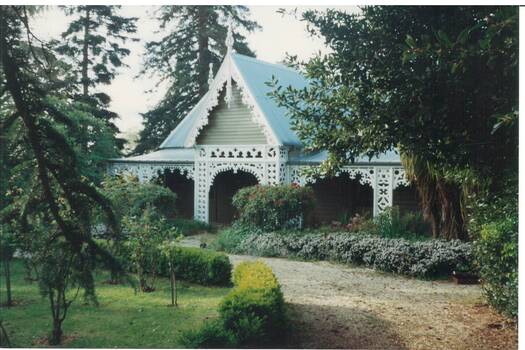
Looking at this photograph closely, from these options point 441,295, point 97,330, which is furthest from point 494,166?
point 97,330

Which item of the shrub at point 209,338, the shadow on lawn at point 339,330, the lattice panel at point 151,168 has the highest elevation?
the lattice panel at point 151,168

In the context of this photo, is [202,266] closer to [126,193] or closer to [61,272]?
[126,193]

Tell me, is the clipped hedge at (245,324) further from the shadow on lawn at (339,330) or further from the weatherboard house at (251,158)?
the weatherboard house at (251,158)

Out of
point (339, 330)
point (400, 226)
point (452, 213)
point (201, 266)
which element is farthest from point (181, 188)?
point (339, 330)

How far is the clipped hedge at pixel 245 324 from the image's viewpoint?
5.10 meters

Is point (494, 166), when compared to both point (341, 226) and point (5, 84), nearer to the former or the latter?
point (5, 84)

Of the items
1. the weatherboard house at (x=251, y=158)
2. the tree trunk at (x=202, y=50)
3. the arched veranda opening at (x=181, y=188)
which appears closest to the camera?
the tree trunk at (x=202, y=50)

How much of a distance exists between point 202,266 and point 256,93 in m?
6.52

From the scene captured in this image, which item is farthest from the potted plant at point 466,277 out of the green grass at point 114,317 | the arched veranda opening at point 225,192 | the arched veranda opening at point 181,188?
the arched veranda opening at point 181,188

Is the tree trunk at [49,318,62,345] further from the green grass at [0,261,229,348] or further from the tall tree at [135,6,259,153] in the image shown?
the tall tree at [135,6,259,153]

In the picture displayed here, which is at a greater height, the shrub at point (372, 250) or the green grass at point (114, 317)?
the shrub at point (372, 250)

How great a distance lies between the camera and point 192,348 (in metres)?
5.06

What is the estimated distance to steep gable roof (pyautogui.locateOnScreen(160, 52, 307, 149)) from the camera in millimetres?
12953

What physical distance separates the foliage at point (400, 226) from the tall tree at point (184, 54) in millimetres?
4916
